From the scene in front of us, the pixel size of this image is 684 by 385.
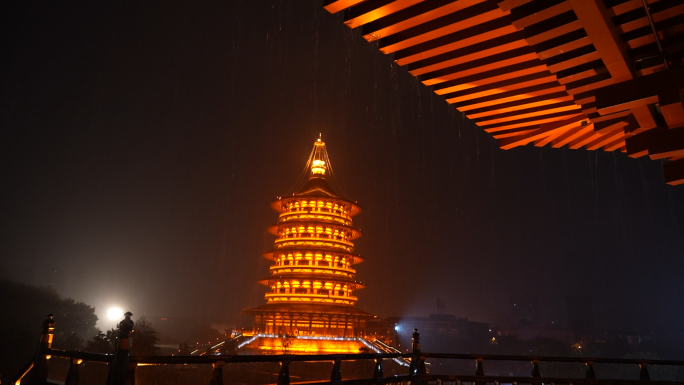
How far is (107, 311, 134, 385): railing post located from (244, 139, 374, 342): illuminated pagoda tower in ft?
75.3

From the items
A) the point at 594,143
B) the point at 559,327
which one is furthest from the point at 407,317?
the point at 594,143

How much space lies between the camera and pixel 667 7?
129 inches

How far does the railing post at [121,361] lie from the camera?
466cm

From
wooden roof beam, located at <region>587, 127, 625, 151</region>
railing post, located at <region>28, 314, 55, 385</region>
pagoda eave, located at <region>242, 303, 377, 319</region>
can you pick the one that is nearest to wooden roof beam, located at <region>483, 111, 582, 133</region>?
wooden roof beam, located at <region>587, 127, 625, 151</region>

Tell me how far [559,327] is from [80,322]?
7029cm

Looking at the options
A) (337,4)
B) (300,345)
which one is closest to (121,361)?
(337,4)

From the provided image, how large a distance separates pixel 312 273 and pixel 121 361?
2426 cm

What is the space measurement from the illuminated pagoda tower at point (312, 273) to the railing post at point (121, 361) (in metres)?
22.9

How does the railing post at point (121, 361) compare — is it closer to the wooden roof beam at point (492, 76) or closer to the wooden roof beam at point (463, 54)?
the wooden roof beam at point (463, 54)

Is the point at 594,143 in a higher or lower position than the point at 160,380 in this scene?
higher

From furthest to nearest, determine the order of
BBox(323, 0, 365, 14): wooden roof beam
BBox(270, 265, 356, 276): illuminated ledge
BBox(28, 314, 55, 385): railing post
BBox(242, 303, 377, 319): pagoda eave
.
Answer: BBox(270, 265, 356, 276): illuminated ledge, BBox(242, 303, 377, 319): pagoda eave, BBox(28, 314, 55, 385): railing post, BBox(323, 0, 365, 14): wooden roof beam

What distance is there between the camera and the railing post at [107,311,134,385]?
4660 mm

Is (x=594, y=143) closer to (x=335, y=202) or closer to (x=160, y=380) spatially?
(x=160, y=380)

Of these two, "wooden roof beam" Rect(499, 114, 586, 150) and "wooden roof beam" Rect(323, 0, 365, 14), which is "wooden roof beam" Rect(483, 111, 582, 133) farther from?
"wooden roof beam" Rect(323, 0, 365, 14)
